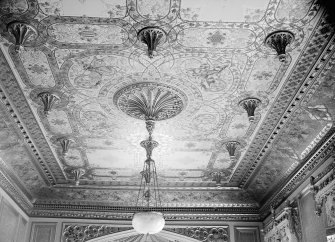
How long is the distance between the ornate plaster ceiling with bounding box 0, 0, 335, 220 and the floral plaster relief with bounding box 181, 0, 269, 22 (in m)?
0.01

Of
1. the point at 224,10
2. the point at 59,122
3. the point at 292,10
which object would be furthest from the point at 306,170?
the point at 59,122

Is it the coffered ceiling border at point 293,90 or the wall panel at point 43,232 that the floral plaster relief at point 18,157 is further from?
the coffered ceiling border at point 293,90

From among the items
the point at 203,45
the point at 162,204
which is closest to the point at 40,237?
the point at 162,204

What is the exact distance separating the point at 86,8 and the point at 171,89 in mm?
1628

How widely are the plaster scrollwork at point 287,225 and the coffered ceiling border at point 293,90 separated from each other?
2.87ft

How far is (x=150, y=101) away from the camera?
5.42 meters

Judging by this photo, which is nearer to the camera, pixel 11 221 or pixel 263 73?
pixel 263 73

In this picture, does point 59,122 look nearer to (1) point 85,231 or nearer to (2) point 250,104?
(2) point 250,104

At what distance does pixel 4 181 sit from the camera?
22.9 feet

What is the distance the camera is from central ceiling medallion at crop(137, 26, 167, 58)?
4113 mm

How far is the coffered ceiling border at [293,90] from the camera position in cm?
421

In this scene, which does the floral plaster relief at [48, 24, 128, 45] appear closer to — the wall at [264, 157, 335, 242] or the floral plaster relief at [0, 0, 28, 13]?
the floral plaster relief at [0, 0, 28, 13]

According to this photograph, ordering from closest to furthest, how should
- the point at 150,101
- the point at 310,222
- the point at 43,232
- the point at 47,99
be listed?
the point at 47,99, the point at 150,101, the point at 310,222, the point at 43,232

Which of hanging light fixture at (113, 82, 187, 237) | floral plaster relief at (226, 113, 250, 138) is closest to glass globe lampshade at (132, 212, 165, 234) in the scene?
hanging light fixture at (113, 82, 187, 237)
